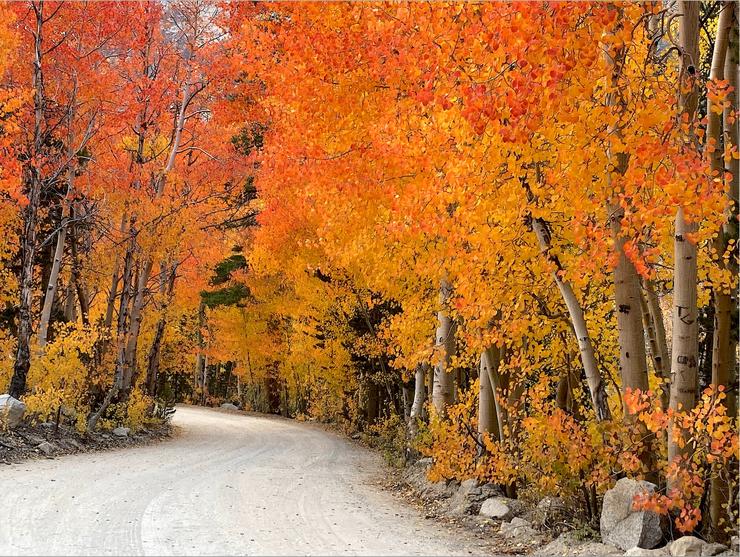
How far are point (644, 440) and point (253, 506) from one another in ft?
15.9

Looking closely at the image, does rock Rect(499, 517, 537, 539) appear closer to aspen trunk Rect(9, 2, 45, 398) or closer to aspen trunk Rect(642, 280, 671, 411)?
aspen trunk Rect(642, 280, 671, 411)

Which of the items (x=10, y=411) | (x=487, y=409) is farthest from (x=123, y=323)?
(x=487, y=409)

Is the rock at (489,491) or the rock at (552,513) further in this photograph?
the rock at (489,491)

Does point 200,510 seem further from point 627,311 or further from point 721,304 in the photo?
point 721,304

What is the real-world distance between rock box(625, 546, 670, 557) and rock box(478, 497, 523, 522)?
2.42 m

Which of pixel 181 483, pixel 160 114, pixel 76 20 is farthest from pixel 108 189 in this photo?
pixel 181 483

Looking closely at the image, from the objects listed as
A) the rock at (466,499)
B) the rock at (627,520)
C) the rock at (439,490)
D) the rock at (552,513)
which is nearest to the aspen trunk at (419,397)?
the rock at (439,490)

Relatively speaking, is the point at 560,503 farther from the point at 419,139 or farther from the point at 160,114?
the point at 160,114

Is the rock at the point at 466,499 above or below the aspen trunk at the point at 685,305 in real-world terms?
below

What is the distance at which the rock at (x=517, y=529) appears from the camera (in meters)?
7.58

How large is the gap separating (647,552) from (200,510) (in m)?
5.02

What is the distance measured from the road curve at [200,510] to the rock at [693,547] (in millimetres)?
2072

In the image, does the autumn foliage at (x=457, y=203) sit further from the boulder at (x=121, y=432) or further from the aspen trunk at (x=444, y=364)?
the boulder at (x=121, y=432)

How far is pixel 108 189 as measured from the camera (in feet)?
56.3
